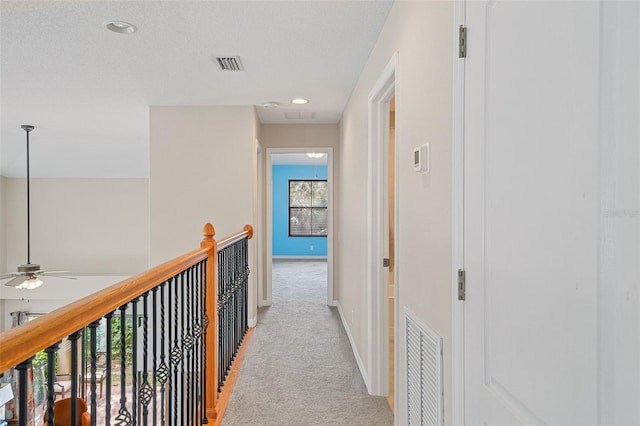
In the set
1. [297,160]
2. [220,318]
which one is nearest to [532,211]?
[220,318]

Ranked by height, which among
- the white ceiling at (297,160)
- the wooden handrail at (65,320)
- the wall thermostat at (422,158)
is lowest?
the wooden handrail at (65,320)

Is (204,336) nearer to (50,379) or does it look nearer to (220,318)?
(220,318)

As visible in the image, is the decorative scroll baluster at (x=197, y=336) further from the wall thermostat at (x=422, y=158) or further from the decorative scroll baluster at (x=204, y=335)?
the wall thermostat at (x=422, y=158)

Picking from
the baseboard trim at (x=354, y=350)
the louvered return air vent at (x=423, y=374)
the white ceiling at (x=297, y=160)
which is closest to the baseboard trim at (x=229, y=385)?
the baseboard trim at (x=354, y=350)

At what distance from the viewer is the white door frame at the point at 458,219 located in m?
1.24

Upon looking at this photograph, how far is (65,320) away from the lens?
92 cm

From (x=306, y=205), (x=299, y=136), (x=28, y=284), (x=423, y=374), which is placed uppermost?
(x=299, y=136)

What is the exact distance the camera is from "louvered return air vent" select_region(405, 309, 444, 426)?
4.97 feet

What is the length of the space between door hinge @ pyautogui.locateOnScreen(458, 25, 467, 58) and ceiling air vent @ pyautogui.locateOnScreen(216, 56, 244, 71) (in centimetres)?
214

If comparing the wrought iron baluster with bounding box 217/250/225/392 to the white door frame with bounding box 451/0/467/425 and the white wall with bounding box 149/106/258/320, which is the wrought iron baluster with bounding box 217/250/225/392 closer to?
the white wall with bounding box 149/106/258/320

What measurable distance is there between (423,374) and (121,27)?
2.52 meters

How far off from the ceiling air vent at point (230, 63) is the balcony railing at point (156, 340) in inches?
52.1

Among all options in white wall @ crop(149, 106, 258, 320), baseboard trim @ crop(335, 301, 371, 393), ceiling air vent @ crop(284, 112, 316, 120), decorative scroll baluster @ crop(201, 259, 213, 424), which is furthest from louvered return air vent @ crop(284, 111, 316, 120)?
decorative scroll baluster @ crop(201, 259, 213, 424)

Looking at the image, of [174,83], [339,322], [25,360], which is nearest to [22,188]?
[174,83]
